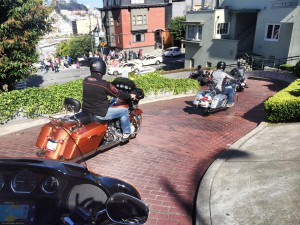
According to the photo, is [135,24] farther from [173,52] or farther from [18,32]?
[18,32]

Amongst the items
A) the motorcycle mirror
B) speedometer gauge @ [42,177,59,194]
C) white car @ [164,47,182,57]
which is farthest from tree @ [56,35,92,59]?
the motorcycle mirror

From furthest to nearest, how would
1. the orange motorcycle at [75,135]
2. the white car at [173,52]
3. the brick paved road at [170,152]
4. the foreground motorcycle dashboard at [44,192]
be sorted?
1. the white car at [173,52]
2. the orange motorcycle at [75,135]
3. the brick paved road at [170,152]
4. the foreground motorcycle dashboard at [44,192]

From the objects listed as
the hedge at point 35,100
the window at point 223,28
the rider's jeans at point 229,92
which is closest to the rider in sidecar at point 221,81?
the rider's jeans at point 229,92

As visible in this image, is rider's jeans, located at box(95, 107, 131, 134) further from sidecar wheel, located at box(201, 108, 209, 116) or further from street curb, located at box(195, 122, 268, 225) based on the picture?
sidecar wheel, located at box(201, 108, 209, 116)

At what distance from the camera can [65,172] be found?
2645 mm

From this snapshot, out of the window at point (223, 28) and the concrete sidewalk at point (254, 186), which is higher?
the window at point (223, 28)

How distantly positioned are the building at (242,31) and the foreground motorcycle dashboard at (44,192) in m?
21.6

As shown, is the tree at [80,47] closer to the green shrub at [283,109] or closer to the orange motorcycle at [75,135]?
the green shrub at [283,109]

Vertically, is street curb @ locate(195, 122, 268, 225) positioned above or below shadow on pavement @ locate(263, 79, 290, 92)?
above

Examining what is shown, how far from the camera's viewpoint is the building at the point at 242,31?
20938 mm

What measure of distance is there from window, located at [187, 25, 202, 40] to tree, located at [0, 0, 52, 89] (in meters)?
20.2

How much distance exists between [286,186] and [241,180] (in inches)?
28.8

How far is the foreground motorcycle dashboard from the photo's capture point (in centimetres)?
224

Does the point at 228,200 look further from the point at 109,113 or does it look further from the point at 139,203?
the point at 109,113
